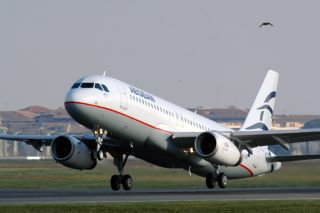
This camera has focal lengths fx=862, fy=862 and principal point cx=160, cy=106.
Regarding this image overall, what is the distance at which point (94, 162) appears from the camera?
45.2 meters

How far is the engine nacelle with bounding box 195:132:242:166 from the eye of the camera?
42781mm

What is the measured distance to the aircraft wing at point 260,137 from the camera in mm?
44125

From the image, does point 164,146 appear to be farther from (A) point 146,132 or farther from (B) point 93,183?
(B) point 93,183

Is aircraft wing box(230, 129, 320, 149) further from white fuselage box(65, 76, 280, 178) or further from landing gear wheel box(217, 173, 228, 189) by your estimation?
white fuselage box(65, 76, 280, 178)

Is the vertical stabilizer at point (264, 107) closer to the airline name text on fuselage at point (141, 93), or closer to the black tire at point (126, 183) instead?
the black tire at point (126, 183)

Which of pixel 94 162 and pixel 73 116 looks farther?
pixel 94 162

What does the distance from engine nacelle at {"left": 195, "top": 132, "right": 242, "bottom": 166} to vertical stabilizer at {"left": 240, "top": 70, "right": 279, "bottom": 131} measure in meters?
9.57

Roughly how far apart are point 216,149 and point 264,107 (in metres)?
12.7

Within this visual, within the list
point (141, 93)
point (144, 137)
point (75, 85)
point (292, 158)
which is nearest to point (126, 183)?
point (144, 137)

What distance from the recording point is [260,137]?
148 ft

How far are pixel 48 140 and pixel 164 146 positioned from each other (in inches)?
327

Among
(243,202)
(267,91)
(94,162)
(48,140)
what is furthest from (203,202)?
(267,91)

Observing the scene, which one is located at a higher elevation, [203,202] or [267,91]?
[267,91]

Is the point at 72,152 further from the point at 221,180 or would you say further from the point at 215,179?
the point at 221,180
